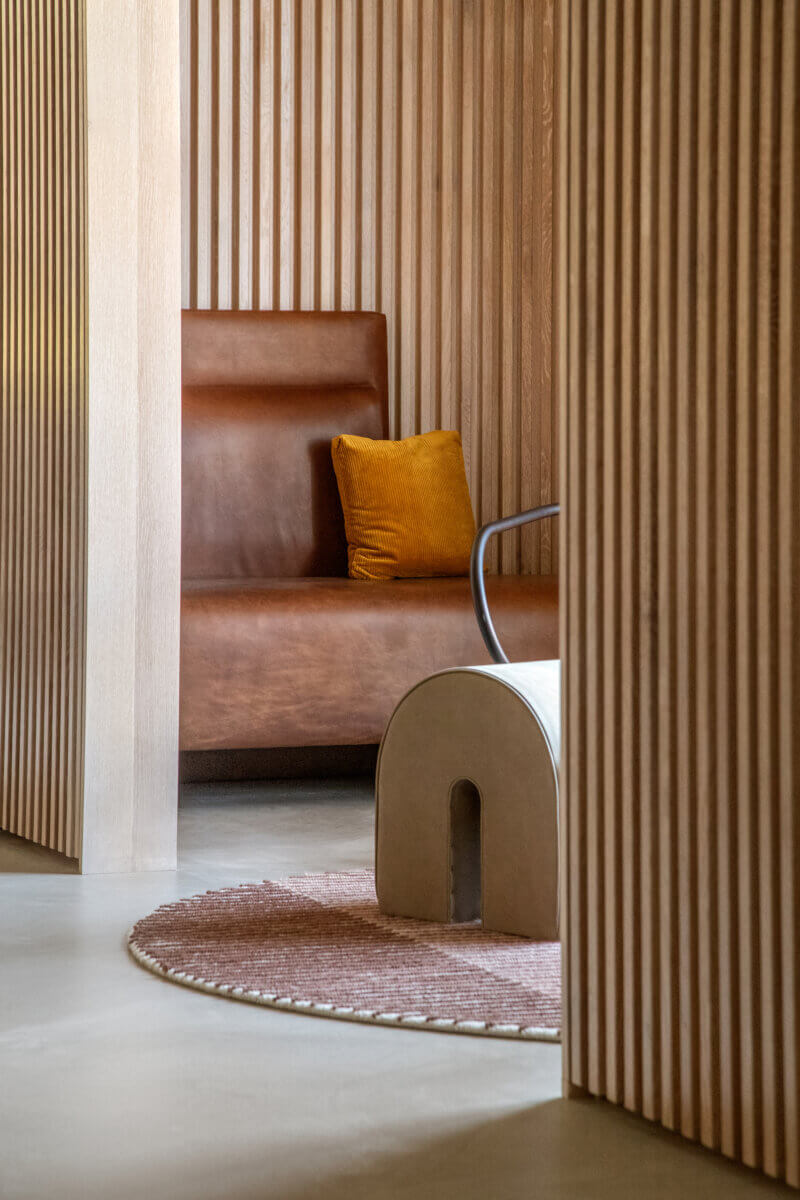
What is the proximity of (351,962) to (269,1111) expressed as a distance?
58 cm

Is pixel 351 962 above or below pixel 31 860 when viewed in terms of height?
above

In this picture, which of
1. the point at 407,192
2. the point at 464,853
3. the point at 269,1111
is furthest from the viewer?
the point at 407,192

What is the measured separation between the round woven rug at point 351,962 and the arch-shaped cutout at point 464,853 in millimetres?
43

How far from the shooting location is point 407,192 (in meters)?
4.74

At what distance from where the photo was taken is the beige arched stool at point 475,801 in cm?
227

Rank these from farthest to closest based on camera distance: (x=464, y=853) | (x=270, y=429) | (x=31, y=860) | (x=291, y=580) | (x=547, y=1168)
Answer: (x=270, y=429) → (x=291, y=580) → (x=31, y=860) → (x=464, y=853) → (x=547, y=1168)

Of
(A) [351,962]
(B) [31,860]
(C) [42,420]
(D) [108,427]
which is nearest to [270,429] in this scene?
(C) [42,420]

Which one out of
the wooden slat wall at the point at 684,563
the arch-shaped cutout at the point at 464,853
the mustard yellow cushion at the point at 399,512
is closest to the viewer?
the wooden slat wall at the point at 684,563

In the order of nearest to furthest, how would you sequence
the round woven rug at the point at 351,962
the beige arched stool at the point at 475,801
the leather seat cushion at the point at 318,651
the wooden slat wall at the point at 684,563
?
the wooden slat wall at the point at 684,563
the round woven rug at the point at 351,962
the beige arched stool at the point at 475,801
the leather seat cushion at the point at 318,651

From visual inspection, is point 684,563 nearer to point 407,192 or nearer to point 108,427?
point 108,427

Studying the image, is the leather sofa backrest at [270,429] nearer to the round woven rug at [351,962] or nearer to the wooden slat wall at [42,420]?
the wooden slat wall at [42,420]

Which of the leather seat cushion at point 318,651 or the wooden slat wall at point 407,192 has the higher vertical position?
the wooden slat wall at point 407,192

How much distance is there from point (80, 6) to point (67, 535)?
3.21ft

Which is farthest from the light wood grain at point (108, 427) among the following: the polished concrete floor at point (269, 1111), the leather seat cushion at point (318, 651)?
the polished concrete floor at point (269, 1111)
